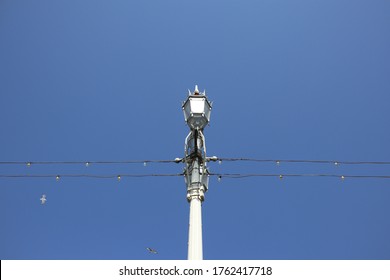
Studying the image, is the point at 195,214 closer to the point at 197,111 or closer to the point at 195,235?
the point at 195,235

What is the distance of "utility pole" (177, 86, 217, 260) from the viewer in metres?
9.45

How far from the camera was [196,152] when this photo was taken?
995 cm

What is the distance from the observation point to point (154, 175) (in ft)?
35.4

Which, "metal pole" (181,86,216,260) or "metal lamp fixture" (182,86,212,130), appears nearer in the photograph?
"metal pole" (181,86,216,260)

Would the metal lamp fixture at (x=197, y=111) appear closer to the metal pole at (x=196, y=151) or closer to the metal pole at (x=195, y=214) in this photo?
the metal pole at (x=196, y=151)

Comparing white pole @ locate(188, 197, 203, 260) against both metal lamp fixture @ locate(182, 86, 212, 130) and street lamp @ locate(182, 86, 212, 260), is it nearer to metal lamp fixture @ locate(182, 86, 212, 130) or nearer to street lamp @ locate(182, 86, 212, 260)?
street lamp @ locate(182, 86, 212, 260)

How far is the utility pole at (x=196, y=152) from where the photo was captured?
9453 millimetres

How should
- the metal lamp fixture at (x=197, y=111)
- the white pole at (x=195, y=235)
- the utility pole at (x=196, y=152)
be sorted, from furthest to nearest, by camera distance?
the metal lamp fixture at (x=197, y=111) → the utility pole at (x=196, y=152) → the white pole at (x=195, y=235)

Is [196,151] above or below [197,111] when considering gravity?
below

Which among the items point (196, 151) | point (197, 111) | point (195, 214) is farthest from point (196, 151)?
point (195, 214)

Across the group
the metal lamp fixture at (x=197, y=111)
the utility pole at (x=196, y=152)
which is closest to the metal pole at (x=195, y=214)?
the utility pole at (x=196, y=152)

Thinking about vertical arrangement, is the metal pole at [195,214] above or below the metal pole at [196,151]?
below

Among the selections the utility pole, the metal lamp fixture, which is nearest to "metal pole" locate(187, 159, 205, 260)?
the utility pole
